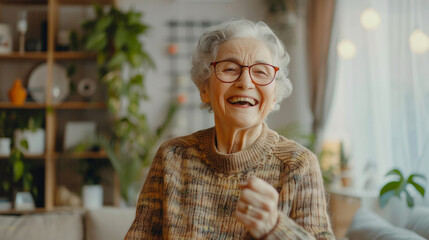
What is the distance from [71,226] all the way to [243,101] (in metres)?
1.41

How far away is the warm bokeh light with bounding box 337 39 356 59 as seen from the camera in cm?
361

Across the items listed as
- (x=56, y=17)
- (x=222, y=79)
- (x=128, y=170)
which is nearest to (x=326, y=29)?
(x=128, y=170)

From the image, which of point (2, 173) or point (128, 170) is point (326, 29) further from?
point (2, 173)

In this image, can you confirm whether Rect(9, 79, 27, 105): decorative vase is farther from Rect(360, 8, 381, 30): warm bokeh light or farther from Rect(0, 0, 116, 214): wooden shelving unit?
Rect(360, 8, 381, 30): warm bokeh light

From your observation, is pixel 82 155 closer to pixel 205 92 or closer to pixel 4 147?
pixel 4 147

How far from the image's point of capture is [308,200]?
128 cm

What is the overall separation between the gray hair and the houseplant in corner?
2691mm

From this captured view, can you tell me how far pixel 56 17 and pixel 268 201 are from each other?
12.9 feet

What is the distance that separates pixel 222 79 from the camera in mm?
1410

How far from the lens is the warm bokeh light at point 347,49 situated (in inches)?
142

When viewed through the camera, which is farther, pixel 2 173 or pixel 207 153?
pixel 2 173

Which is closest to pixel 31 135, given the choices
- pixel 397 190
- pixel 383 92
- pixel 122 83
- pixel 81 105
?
pixel 81 105

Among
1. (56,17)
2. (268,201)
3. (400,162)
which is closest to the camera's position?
(268,201)

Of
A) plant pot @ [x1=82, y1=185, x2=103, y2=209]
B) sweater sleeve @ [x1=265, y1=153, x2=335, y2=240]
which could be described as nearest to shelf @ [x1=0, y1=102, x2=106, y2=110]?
plant pot @ [x1=82, y1=185, x2=103, y2=209]
